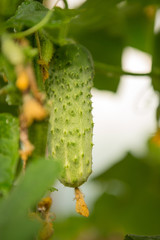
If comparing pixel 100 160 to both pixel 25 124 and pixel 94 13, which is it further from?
pixel 25 124

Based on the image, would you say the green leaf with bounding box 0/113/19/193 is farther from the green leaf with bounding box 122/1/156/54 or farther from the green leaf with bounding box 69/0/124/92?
the green leaf with bounding box 122/1/156/54

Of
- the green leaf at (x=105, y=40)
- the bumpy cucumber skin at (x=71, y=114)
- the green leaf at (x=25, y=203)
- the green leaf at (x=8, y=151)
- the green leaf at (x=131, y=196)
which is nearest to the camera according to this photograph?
the green leaf at (x=25, y=203)

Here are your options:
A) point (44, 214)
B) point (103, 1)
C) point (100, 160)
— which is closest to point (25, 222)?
point (44, 214)

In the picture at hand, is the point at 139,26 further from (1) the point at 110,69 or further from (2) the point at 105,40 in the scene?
(1) the point at 110,69

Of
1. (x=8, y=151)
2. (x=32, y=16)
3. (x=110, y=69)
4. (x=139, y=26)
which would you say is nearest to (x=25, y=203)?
(x=8, y=151)

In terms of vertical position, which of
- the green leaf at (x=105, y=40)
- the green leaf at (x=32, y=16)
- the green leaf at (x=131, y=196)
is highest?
the green leaf at (x=32, y=16)

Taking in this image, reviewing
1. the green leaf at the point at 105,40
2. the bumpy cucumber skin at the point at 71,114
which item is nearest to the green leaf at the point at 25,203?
the bumpy cucumber skin at the point at 71,114

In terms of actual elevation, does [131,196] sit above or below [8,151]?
below

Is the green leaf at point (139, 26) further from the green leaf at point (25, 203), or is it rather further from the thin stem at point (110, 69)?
the green leaf at point (25, 203)
